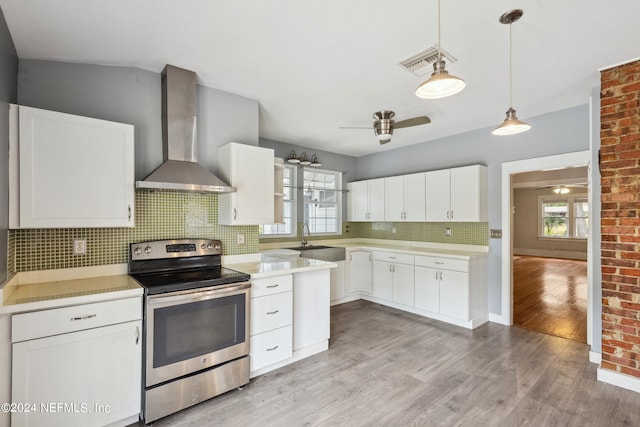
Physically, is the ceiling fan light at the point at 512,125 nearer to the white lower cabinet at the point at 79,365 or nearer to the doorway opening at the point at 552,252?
the doorway opening at the point at 552,252

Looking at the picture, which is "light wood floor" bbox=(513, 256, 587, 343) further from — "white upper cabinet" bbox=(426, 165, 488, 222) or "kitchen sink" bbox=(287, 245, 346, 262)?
"kitchen sink" bbox=(287, 245, 346, 262)

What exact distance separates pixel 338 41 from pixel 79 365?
2.63m

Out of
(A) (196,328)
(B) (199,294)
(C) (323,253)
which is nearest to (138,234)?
(B) (199,294)

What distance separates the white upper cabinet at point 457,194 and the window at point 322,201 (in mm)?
1726

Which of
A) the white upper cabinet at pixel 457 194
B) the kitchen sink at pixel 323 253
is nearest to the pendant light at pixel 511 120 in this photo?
the white upper cabinet at pixel 457 194

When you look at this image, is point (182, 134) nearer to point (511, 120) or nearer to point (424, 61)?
point (424, 61)

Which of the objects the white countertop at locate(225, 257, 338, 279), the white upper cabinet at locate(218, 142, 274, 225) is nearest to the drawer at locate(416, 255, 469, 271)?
the white countertop at locate(225, 257, 338, 279)

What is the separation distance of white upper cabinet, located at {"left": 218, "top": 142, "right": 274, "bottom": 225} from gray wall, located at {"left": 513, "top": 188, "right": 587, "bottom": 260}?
9997 millimetres

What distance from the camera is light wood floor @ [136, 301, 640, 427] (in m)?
2.10

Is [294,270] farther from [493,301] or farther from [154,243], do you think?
[493,301]

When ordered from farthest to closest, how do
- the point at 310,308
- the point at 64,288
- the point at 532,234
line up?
the point at 532,234 < the point at 310,308 < the point at 64,288

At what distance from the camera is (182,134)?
267 cm

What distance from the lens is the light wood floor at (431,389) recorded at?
2.10m

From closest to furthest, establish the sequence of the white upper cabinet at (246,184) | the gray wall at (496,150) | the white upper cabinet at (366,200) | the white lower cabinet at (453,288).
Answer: the white upper cabinet at (246,184) → the gray wall at (496,150) → the white lower cabinet at (453,288) → the white upper cabinet at (366,200)
